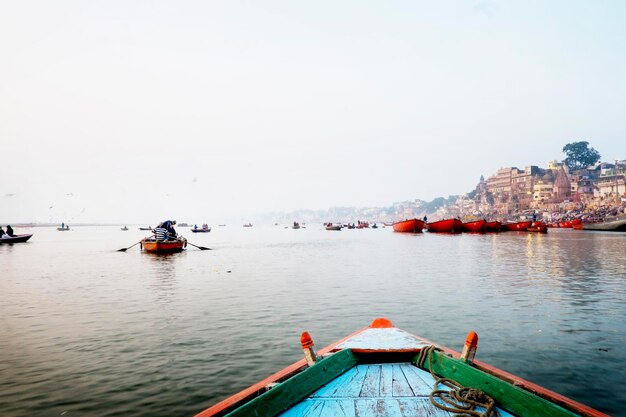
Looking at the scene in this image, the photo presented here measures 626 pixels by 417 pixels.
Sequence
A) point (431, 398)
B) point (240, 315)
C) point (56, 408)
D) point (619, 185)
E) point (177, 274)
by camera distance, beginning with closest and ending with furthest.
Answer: point (431, 398) < point (56, 408) < point (240, 315) < point (177, 274) < point (619, 185)

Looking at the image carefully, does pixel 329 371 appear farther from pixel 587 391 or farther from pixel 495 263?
pixel 495 263

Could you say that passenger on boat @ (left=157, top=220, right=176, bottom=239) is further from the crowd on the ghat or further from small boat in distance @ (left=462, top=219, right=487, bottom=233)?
the crowd on the ghat

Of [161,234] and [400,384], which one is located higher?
[161,234]

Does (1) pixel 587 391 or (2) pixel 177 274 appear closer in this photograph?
(1) pixel 587 391

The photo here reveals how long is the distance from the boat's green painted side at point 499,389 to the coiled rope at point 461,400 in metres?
0.12

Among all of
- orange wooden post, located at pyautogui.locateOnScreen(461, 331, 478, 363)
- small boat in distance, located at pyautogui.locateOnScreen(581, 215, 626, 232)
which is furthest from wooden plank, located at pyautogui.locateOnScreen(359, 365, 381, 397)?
small boat in distance, located at pyautogui.locateOnScreen(581, 215, 626, 232)

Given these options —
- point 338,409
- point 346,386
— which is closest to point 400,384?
point 346,386

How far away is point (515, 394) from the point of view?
4.59 metres

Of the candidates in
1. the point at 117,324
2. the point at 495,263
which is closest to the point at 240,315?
the point at 117,324

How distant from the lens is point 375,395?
5.20 meters

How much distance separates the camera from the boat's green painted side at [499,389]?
4.20 metres

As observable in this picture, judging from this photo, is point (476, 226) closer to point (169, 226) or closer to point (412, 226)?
point (412, 226)

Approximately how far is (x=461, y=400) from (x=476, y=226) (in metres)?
103

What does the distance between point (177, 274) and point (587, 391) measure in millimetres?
24651
